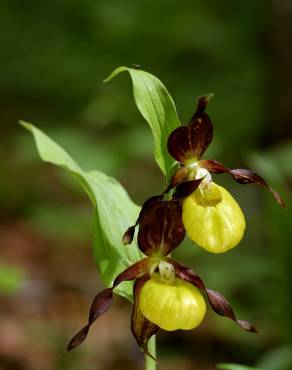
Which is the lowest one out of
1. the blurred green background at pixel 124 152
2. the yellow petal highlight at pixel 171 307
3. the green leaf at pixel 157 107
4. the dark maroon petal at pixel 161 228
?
the blurred green background at pixel 124 152

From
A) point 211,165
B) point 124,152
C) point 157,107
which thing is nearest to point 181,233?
point 211,165

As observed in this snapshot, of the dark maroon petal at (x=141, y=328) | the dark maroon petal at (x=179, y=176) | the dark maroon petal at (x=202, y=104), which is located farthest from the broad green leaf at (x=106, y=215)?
the dark maroon petal at (x=202, y=104)

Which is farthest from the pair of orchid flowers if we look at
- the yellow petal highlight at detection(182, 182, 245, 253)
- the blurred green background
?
the blurred green background

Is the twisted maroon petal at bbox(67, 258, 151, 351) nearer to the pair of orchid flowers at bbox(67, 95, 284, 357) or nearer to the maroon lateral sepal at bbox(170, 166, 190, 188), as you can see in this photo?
the pair of orchid flowers at bbox(67, 95, 284, 357)

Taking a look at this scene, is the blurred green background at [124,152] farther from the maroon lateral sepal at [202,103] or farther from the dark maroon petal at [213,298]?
the maroon lateral sepal at [202,103]

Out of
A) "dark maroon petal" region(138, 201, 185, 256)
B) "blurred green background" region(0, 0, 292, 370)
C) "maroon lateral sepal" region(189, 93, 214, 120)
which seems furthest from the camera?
"blurred green background" region(0, 0, 292, 370)

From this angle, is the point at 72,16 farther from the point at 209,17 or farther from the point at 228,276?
the point at 228,276

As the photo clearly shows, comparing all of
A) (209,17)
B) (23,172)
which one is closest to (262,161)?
(23,172)

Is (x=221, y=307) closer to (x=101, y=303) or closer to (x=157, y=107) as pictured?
(x=101, y=303)
